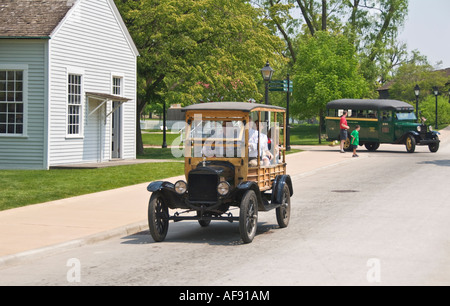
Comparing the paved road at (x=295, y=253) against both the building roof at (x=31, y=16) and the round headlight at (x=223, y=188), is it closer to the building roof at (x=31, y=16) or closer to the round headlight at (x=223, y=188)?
the round headlight at (x=223, y=188)

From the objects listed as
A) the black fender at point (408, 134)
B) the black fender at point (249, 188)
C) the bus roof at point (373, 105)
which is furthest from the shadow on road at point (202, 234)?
the bus roof at point (373, 105)

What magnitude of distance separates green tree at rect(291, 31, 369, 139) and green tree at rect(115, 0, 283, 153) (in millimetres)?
13650

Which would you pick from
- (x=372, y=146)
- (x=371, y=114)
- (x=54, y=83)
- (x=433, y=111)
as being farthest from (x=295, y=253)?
(x=433, y=111)

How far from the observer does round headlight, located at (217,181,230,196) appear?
11117 mm

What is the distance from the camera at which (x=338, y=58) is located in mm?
49438

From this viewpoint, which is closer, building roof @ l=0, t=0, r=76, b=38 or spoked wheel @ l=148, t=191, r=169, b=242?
spoked wheel @ l=148, t=191, r=169, b=242

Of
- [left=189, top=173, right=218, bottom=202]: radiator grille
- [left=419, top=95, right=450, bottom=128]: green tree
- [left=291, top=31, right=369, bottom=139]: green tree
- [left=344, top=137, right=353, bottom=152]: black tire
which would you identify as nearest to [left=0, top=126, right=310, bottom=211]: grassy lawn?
[left=189, top=173, right=218, bottom=202]: radiator grille

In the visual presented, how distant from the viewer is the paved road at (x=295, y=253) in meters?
8.42

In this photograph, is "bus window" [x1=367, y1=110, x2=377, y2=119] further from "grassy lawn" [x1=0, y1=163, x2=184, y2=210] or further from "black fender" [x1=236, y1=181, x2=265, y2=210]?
"black fender" [x1=236, y1=181, x2=265, y2=210]

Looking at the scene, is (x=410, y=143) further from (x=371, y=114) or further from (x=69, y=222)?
(x=69, y=222)

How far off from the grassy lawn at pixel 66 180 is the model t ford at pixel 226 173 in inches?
189

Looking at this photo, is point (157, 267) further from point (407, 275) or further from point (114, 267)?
point (407, 275)
